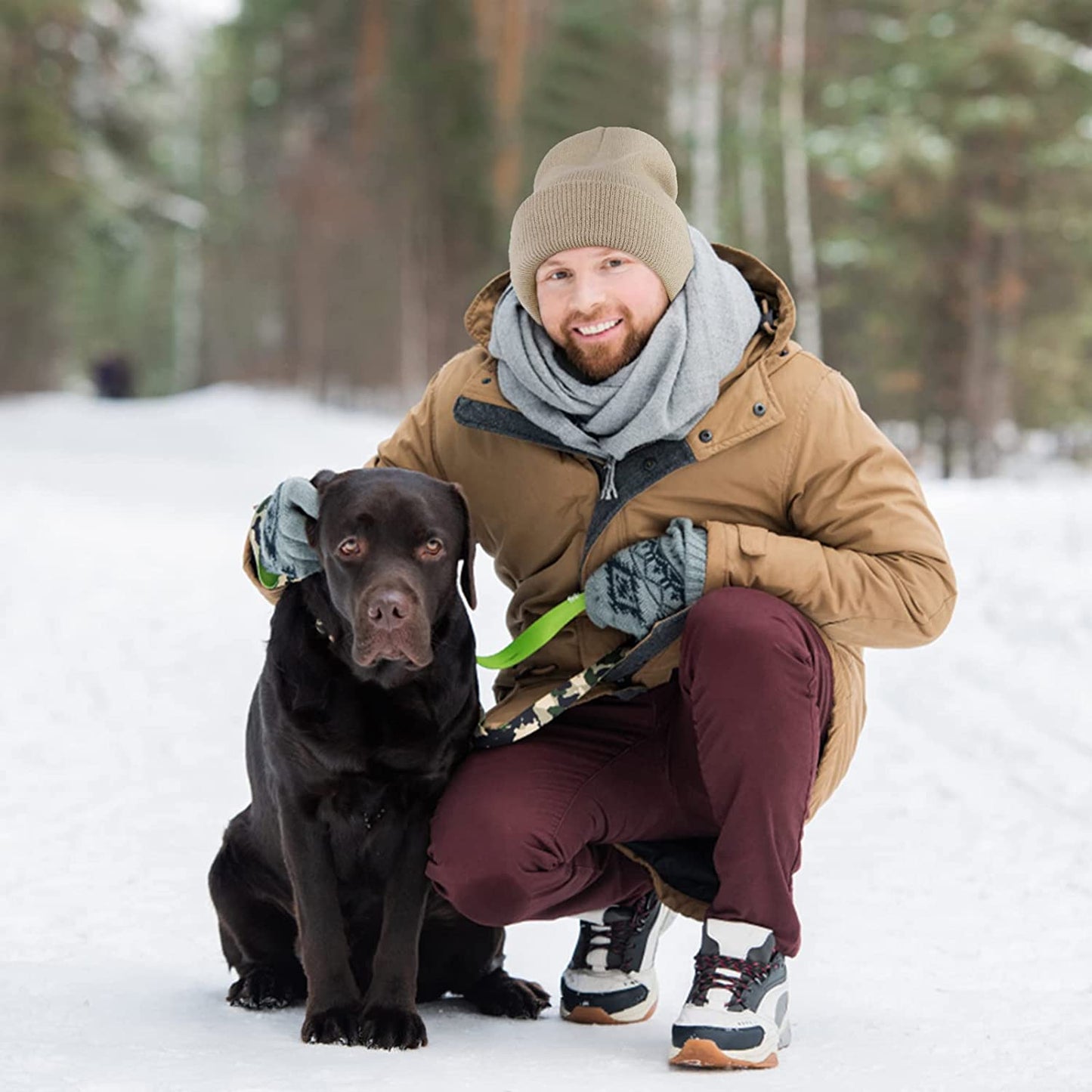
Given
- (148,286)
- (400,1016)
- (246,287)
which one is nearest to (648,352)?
(400,1016)

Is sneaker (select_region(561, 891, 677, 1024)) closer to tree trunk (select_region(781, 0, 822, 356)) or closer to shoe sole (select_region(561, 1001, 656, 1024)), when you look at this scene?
shoe sole (select_region(561, 1001, 656, 1024))

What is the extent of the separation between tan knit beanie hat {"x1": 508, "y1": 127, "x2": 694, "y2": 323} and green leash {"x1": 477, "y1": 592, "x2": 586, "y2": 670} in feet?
1.90

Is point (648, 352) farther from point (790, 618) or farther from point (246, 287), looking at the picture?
point (246, 287)

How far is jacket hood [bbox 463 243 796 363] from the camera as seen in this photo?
316 centimetres

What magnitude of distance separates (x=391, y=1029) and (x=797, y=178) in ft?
59.4

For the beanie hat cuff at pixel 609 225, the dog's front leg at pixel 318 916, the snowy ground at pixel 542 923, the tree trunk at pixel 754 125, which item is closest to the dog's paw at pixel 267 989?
the snowy ground at pixel 542 923

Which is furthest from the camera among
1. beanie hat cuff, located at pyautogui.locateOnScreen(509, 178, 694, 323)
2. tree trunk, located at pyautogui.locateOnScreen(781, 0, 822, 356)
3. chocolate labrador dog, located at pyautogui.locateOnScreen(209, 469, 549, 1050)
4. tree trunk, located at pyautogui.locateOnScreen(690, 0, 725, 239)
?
tree trunk, located at pyautogui.locateOnScreen(690, 0, 725, 239)

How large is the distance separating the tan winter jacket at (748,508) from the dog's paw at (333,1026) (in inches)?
26.5

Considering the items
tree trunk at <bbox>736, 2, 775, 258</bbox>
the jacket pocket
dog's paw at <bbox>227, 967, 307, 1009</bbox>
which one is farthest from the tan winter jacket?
tree trunk at <bbox>736, 2, 775, 258</bbox>

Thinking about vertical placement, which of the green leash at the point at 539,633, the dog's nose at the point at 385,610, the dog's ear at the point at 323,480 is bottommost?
the green leash at the point at 539,633

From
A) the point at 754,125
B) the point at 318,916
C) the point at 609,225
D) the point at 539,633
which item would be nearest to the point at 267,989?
the point at 318,916

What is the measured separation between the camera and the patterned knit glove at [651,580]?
288cm

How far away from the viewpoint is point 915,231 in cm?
1816

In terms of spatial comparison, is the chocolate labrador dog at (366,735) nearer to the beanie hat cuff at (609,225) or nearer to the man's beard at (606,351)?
the man's beard at (606,351)
